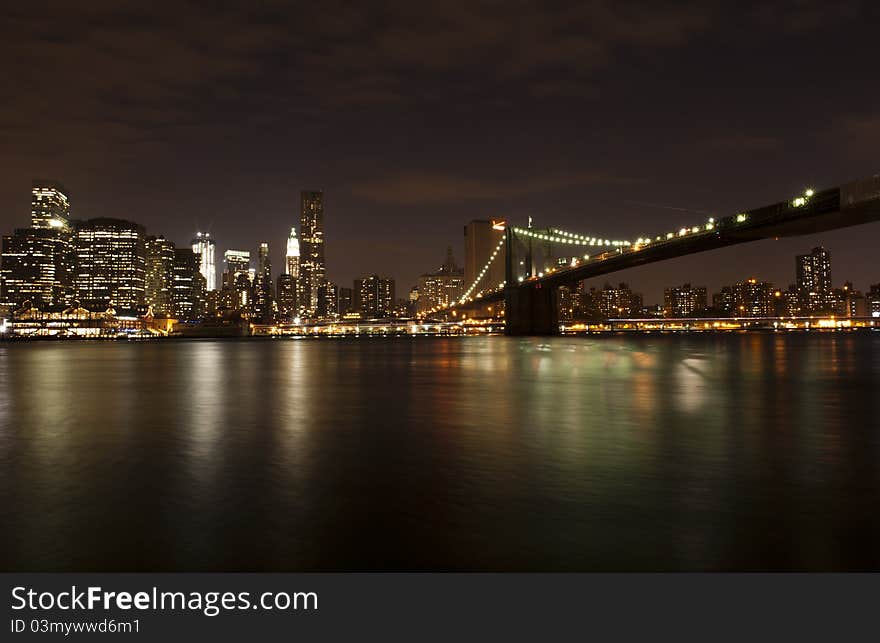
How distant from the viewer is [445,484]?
26.5 ft

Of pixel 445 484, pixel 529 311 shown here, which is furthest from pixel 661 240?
pixel 445 484

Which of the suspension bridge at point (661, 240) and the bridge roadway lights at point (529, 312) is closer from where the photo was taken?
the suspension bridge at point (661, 240)

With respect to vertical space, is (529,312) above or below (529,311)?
below

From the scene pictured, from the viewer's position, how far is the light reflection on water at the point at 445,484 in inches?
218

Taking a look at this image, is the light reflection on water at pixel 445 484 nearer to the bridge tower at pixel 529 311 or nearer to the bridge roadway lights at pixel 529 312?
the bridge tower at pixel 529 311

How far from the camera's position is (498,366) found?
3391 centimetres

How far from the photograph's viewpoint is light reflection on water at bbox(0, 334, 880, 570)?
18.2ft

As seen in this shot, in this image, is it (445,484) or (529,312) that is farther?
(529,312)

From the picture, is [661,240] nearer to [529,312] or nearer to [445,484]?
[529,312]

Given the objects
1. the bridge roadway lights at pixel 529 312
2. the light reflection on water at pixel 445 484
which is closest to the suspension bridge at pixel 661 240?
the bridge roadway lights at pixel 529 312
